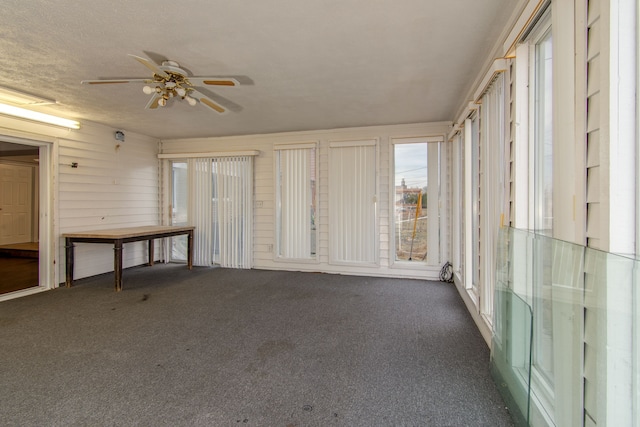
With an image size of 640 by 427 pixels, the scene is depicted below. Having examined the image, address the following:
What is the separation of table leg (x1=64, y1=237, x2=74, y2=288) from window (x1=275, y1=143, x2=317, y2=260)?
10.2ft

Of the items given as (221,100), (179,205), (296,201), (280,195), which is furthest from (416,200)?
(179,205)

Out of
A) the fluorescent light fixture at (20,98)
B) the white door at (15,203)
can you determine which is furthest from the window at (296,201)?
the white door at (15,203)

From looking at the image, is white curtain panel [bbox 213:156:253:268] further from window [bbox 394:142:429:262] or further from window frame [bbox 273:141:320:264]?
window [bbox 394:142:429:262]

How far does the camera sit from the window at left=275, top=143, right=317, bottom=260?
5.41 meters

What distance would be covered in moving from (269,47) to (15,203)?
850cm

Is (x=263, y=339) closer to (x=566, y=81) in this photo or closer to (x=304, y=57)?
(x=304, y=57)

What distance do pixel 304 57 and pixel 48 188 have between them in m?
4.25

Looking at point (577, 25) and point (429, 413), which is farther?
point (429, 413)

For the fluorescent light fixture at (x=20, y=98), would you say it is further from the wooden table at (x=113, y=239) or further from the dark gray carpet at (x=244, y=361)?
the dark gray carpet at (x=244, y=361)

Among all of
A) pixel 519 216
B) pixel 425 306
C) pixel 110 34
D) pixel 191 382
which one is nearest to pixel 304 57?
pixel 110 34

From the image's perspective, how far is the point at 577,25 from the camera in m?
1.33

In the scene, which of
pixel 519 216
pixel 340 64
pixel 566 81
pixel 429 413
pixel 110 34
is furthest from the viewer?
pixel 340 64

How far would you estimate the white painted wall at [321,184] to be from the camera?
4.95 metres

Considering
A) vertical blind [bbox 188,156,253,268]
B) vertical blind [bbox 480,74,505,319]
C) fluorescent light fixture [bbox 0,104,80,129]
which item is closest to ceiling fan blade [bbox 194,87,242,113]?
vertical blind [bbox 188,156,253,268]
